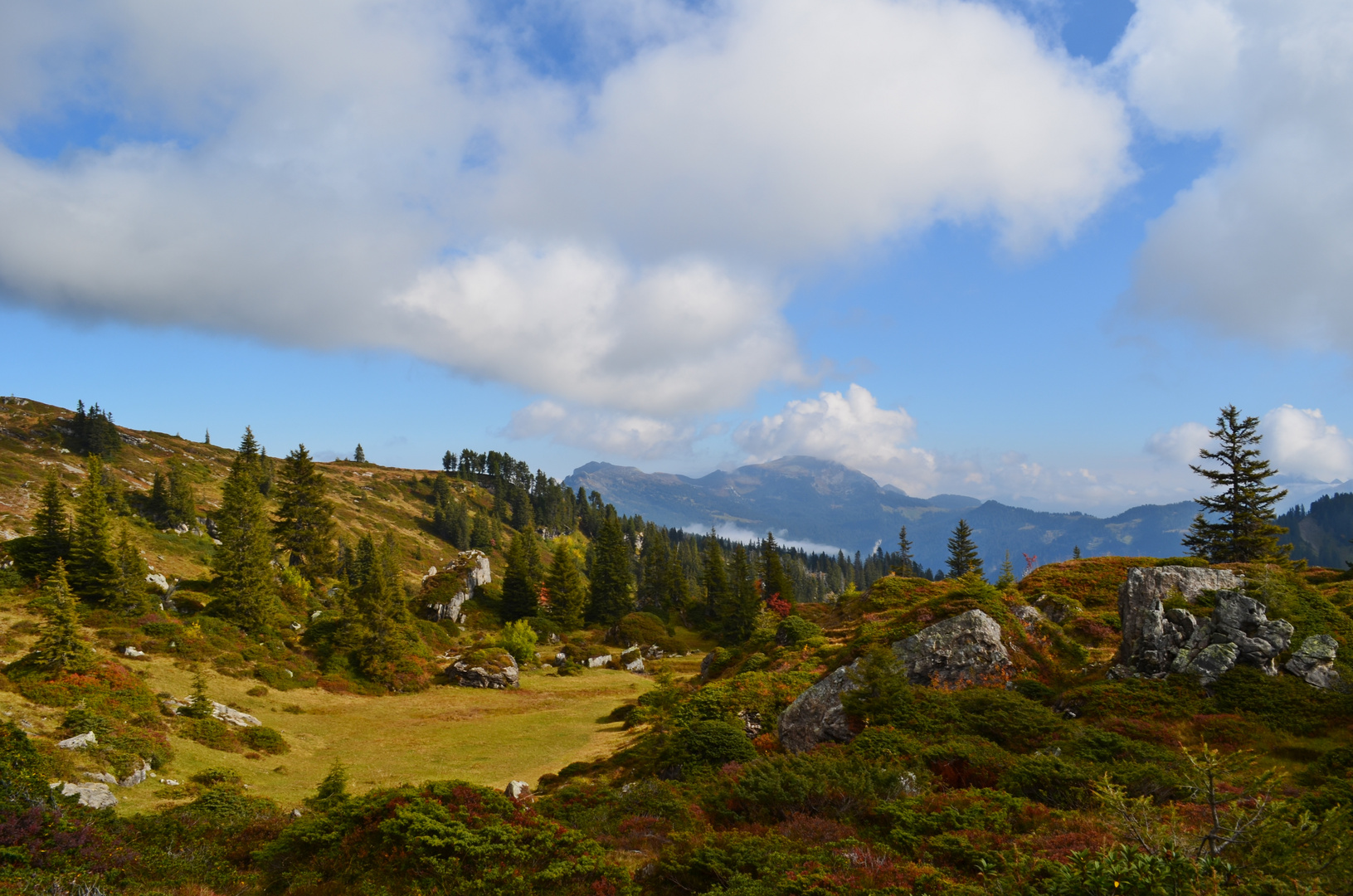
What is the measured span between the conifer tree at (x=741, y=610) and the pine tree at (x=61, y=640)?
50.0 metres

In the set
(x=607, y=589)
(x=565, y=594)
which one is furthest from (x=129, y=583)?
(x=607, y=589)

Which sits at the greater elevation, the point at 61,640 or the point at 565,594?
the point at 61,640

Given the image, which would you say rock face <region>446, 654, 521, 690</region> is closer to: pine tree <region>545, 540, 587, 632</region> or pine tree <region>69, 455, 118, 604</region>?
pine tree <region>69, 455, 118, 604</region>

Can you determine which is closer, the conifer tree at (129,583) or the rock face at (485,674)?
the conifer tree at (129,583)

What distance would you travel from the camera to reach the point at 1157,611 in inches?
834

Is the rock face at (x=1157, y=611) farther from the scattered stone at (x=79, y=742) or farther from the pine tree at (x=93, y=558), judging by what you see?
the pine tree at (x=93, y=558)

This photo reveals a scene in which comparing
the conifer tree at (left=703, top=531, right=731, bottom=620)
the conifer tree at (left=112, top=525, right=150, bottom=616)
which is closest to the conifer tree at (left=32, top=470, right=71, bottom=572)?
the conifer tree at (left=112, top=525, right=150, bottom=616)

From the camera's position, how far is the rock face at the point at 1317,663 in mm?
17672

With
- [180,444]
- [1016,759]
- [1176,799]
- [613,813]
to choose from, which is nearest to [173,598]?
[613,813]

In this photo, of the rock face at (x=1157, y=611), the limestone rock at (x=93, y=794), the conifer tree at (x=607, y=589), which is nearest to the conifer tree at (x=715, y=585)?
the conifer tree at (x=607, y=589)

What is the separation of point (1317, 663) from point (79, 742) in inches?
1626

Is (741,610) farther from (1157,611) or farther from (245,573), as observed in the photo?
(1157,611)

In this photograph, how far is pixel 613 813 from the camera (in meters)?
15.6

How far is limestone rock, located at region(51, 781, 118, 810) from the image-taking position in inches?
626
